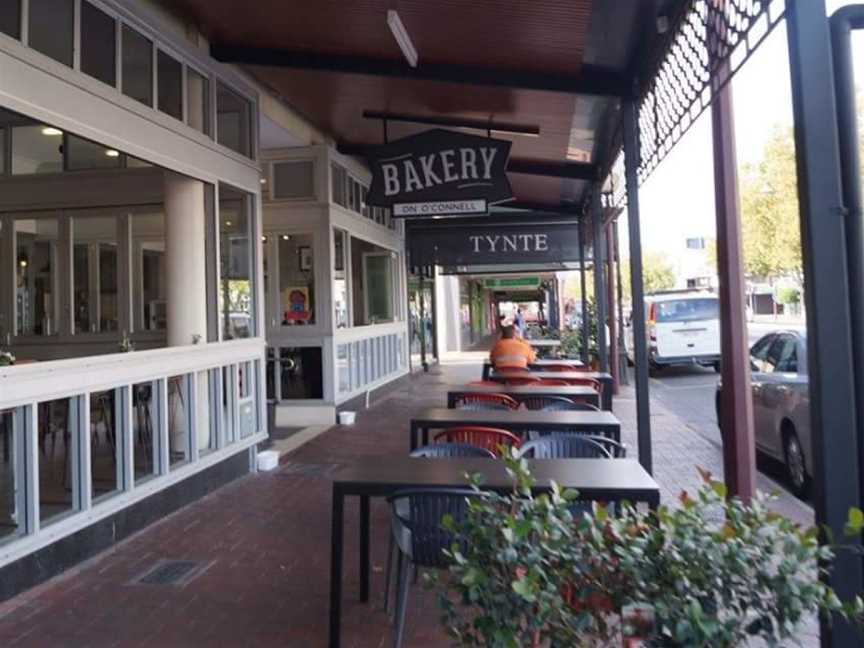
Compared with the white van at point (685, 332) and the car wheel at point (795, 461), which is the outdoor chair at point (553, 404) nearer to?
the car wheel at point (795, 461)

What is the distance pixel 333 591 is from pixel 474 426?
1731 millimetres

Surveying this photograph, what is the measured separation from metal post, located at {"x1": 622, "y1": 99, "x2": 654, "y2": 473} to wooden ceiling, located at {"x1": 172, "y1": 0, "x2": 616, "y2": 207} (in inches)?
26.0

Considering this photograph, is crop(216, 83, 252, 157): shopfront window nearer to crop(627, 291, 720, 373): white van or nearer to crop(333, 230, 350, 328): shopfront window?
crop(333, 230, 350, 328): shopfront window

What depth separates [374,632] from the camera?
3385mm

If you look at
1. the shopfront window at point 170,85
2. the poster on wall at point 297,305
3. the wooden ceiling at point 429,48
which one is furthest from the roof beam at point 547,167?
the shopfront window at point 170,85

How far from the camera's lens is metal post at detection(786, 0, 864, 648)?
2148mm

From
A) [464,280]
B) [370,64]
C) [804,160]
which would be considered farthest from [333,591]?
[464,280]

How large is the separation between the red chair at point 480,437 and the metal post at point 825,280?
2.21m

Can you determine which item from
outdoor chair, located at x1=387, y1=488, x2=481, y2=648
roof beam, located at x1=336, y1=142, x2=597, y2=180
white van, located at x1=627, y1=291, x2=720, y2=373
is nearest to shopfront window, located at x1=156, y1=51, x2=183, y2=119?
outdoor chair, located at x1=387, y1=488, x2=481, y2=648

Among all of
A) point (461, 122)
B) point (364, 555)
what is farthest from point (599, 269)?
point (364, 555)

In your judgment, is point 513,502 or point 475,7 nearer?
point 513,502

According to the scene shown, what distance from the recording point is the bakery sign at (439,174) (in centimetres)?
682

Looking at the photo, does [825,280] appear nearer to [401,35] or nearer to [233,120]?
[401,35]

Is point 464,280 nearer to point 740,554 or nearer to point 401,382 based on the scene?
point 401,382
